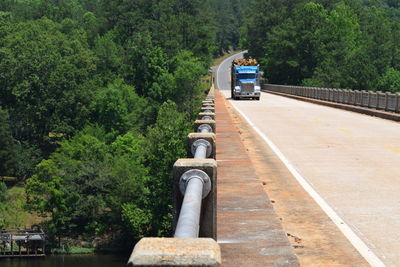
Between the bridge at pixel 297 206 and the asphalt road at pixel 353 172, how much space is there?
Answer: 2cm

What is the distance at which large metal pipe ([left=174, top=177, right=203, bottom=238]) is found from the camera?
3.41 meters

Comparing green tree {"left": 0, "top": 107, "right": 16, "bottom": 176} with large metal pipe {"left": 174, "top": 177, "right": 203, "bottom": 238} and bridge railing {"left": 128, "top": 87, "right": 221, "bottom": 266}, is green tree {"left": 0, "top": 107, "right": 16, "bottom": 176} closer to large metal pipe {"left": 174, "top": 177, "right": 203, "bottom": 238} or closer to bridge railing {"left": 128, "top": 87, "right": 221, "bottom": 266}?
bridge railing {"left": 128, "top": 87, "right": 221, "bottom": 266}

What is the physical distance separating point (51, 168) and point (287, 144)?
2061 inches

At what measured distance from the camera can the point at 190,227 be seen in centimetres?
349

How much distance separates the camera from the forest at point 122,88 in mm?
65250

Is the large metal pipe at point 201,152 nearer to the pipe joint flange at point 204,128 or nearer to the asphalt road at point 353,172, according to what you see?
the asphalt road at point 353,172

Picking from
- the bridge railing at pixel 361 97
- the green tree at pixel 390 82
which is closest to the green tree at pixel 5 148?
the bridge railing at pixel 361 97

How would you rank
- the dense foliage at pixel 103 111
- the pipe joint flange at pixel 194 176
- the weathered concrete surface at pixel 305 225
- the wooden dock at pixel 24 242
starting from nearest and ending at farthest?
the pipe joint flange at pixel 194 176 < the weathered concrete surface at pixel 305 225 < the wooden dock at pixel 24 242 < the dense foliage at pixel 103 111

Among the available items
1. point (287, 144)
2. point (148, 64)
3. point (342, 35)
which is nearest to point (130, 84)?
point (148, 64)

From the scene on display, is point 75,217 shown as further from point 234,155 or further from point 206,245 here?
point 206,245

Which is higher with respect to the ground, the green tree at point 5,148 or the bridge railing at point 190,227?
the bridge railing at point 190,227

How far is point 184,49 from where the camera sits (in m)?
121

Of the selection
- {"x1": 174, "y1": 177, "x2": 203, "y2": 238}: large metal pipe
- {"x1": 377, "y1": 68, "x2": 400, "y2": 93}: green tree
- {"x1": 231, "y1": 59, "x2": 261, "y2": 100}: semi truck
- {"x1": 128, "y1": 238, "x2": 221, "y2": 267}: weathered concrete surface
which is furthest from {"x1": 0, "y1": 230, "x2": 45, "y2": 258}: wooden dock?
{"x1": 377, "y1": 68, "x2": 400, "y2": 93}: green tree

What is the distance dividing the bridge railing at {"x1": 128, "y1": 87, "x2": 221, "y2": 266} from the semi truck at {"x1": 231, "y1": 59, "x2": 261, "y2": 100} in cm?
5004
